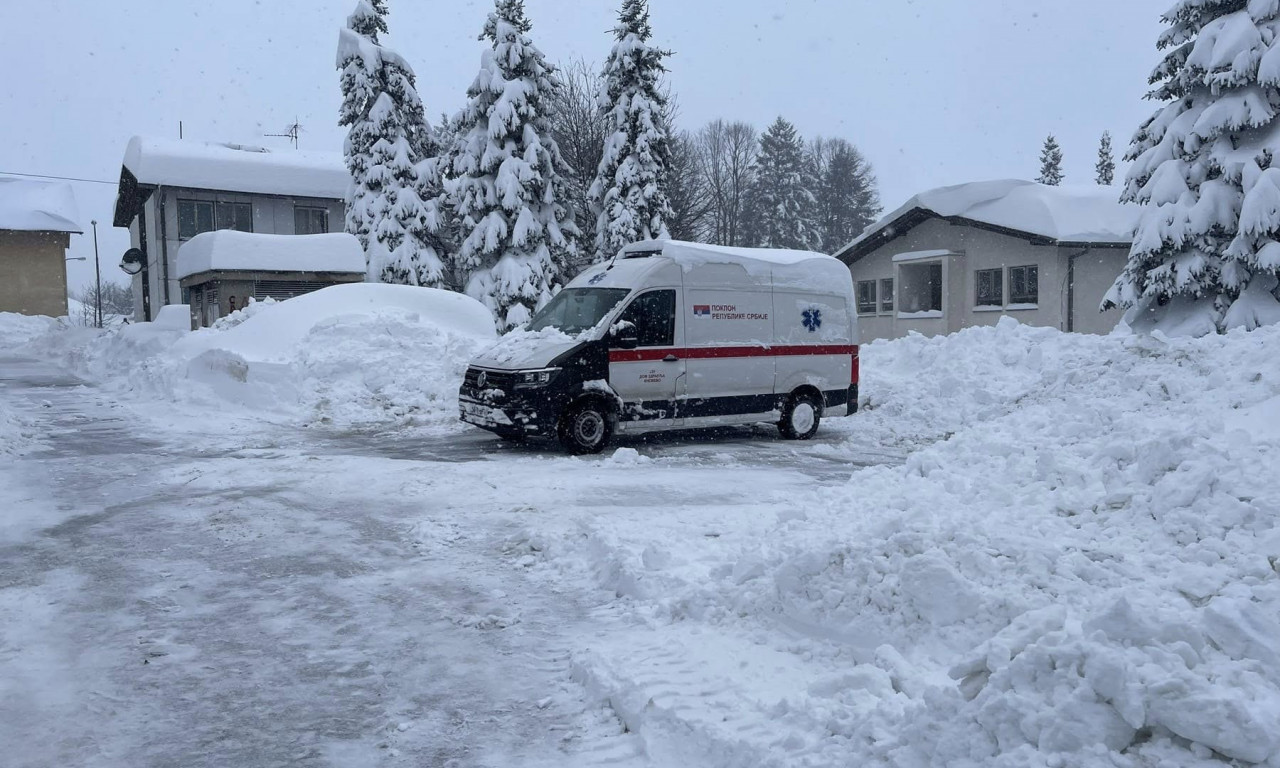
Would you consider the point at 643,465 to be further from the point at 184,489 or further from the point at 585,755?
the point at 585,755

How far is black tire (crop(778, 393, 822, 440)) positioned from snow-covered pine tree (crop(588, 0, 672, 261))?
17508 mm

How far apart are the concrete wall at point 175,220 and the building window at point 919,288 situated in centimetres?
2208

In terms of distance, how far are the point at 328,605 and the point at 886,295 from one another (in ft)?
87.5

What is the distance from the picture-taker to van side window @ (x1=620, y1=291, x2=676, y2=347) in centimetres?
1193

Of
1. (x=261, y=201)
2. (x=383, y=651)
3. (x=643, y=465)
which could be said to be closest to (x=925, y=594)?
(x=383, y=651)

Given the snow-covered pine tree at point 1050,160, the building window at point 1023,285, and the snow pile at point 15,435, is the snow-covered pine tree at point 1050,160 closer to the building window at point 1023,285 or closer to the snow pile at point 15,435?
the building window at point 1023,285

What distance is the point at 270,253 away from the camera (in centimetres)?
2484

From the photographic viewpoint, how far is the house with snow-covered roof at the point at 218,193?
112 feet

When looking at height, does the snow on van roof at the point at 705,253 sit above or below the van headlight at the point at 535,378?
above

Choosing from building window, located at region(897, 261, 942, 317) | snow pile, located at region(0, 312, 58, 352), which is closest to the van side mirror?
building window, located at region(897, 261, 942, 317)

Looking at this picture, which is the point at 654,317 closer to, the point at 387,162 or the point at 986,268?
the point at 986,268

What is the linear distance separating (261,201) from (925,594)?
36.1 m

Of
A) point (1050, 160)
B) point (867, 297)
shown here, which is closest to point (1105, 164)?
point (1050, 160)

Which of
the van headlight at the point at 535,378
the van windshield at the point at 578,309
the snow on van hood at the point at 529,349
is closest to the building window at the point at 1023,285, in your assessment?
the van windshield at the point at 578,309
